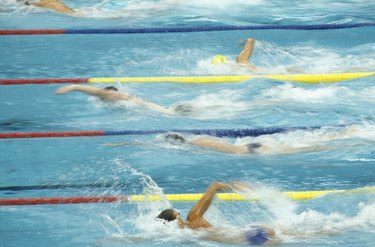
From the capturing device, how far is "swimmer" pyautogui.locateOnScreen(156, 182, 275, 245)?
6.12 meters

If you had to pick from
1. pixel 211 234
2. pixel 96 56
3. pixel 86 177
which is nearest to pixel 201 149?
pixel 86 177

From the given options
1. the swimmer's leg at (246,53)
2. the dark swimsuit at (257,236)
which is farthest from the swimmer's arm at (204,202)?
the swimmer's leg at (246,53)

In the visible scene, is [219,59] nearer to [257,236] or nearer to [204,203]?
[204,203]

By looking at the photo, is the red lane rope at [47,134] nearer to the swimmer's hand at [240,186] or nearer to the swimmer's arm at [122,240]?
A: the swimmer's hand at [240,186]

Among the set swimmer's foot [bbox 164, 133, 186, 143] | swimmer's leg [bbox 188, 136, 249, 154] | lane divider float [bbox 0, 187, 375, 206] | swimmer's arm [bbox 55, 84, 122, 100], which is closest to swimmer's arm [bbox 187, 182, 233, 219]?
lane divider float [bbox 0, 187, 375, 206]

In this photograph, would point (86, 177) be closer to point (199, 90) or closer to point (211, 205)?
point (211, 205)

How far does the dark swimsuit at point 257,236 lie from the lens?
6.09 meters

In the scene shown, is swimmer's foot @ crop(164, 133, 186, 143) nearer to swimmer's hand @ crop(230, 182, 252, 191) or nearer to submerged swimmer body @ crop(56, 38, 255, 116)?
submerged swimmer body @ crop(56, 38, 255, 116)

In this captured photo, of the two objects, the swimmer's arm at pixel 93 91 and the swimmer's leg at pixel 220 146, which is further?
the swimmer's arm at pixel 93 91

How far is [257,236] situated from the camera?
6.12 metres

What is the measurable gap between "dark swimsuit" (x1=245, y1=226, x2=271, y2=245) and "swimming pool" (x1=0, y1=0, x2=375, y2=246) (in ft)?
0.38

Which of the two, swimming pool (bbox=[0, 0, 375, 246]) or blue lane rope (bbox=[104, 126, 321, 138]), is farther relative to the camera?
blue lane rope (bbox=[104, 126, 321, 138])

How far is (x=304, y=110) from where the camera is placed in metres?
8.56

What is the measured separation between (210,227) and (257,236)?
31 cm
